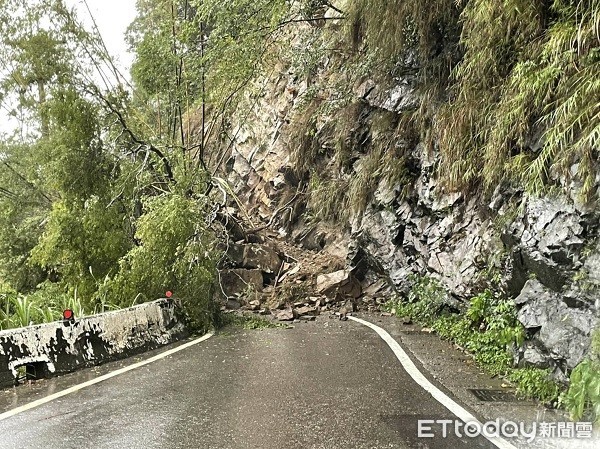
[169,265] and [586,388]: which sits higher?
[169,265]

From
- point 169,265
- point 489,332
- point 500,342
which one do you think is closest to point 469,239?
point 489,332

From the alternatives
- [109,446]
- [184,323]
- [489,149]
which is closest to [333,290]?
[184,323]

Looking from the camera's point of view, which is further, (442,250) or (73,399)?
(442,250)

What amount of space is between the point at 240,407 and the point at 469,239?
567cm

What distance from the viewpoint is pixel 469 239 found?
29.1 ft

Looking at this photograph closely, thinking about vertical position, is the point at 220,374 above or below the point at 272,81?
below

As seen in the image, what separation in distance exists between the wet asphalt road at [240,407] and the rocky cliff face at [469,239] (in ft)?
5.60

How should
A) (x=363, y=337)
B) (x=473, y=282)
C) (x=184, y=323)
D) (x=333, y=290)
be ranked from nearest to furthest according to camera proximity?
(x=473, y=282), (x=363, y=337), (x=184, y=323), (x=333, y=290)

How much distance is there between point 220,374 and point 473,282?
4373 mm

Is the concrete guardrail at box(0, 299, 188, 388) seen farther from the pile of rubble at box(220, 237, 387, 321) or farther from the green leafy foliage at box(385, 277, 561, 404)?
the green leafy foliage at box(385, 277, 561, 404)

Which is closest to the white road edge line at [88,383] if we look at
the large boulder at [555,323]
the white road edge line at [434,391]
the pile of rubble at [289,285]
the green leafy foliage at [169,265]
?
the green leafy foliage at [169,265]

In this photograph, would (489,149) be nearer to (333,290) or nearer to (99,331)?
(99,331)

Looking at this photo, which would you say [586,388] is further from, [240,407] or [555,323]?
[240,407]

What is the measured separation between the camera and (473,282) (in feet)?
26.4
